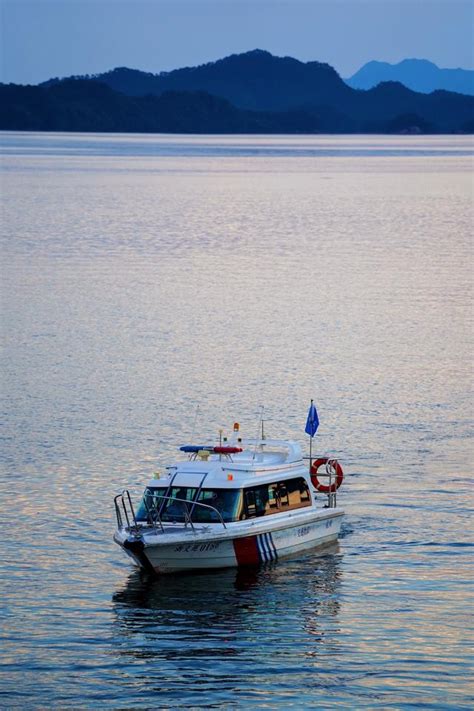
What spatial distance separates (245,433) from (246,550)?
13100mm

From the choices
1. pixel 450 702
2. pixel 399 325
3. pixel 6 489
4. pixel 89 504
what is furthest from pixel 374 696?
pixel 399 325

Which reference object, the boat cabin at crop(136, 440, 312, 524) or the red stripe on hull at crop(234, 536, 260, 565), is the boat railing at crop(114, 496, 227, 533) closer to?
the boat cabin at crop(136, 440, 312, 524)

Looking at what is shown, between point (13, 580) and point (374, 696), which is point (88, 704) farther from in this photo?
point (13, 580)

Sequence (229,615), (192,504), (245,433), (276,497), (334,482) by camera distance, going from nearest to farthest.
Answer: (229,615), (192,504), (276,497), (334,482), (245,433)

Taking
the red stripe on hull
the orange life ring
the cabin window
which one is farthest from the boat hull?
the orange life ring

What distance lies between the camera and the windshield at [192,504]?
33366 millimetres

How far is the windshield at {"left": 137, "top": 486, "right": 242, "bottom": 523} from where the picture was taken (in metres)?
33.4

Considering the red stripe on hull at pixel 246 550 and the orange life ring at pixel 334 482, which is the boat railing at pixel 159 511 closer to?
the red stripe on hull at pixel 246 550

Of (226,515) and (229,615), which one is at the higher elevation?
(226,515)

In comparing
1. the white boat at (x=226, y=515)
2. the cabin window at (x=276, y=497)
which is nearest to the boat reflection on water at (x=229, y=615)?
the white boat at (x=226, y=515)

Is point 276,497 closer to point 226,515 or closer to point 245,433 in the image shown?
point 226,515

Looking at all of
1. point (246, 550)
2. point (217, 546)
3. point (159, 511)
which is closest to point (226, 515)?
point (217, 546)

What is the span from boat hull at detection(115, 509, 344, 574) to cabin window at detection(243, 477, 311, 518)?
0.41m

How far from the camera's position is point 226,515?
33.4 m
